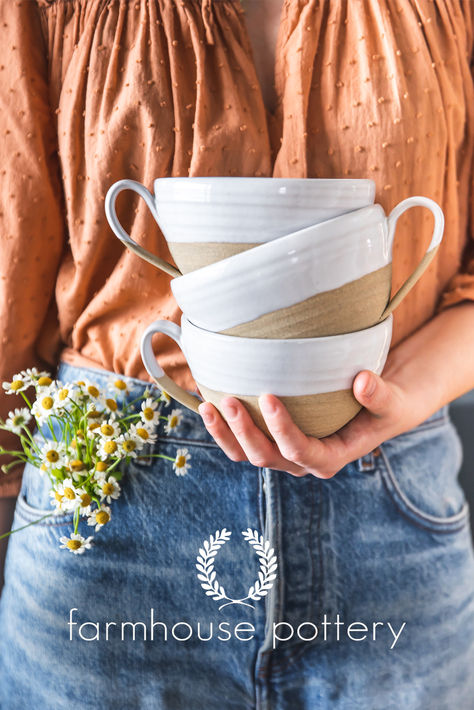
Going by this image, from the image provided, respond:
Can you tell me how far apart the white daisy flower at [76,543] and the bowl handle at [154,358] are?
21cm

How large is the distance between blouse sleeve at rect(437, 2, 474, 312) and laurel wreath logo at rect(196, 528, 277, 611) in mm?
371

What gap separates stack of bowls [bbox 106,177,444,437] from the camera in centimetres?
39

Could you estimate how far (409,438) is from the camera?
26.7 inches

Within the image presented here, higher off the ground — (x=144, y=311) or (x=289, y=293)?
(x=289, y=293)

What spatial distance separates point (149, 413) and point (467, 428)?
73cm

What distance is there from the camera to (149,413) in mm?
608

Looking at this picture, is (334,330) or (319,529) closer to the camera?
(334,330)

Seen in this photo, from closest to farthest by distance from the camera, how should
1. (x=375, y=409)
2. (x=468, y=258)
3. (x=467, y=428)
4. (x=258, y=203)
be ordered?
(x=258, y=203) < (x=375, y=409) < (x=468, y=258) < (x=467, y=428)

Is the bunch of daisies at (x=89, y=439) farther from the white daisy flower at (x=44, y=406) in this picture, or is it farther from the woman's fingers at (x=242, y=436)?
the woman's fingers at (x=242, y=436)

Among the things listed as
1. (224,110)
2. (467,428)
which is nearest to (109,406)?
(224,110)

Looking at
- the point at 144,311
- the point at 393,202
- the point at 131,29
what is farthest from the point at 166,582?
the point at 131,29

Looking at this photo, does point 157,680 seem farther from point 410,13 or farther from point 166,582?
point 410,13

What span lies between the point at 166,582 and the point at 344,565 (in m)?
0.20

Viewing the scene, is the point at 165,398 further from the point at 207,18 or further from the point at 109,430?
the point at 207,18
